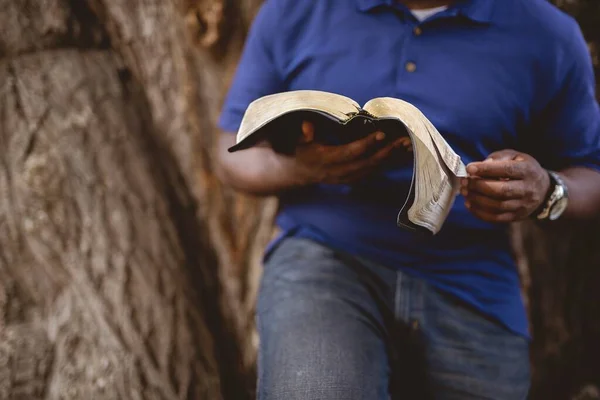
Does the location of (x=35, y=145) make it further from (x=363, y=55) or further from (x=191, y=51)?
(x=363, y=55)

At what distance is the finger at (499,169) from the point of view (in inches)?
31.4

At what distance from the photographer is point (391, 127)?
2.26 ft

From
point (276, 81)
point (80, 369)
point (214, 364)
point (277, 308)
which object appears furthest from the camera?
point (214, 364)

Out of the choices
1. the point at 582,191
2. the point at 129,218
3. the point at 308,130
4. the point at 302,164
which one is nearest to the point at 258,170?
the point at 302,164

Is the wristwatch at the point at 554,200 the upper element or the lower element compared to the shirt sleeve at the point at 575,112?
lower

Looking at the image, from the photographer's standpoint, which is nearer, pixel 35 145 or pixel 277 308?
pixel 277 308

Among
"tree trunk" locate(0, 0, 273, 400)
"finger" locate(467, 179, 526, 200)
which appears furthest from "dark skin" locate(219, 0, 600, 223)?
"tree trunk" locate(0, 0, 273, 400)

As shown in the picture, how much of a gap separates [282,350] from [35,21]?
41.6 inches

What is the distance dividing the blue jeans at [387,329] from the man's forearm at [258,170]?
16 centimetres

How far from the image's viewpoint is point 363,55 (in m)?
1.01

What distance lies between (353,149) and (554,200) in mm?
448

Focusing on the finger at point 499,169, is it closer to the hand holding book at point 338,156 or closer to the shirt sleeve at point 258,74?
the hand holding book at point 338,156

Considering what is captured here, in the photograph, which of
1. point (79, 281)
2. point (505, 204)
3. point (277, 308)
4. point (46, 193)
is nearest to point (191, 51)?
point (46, 193)

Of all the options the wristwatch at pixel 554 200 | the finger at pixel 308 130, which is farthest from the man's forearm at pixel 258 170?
the wristwatch at pixel 554 200
